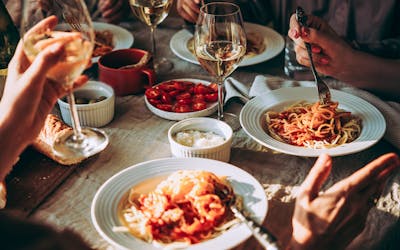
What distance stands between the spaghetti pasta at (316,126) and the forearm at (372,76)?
0.26 m

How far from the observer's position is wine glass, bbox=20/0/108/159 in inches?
43.6

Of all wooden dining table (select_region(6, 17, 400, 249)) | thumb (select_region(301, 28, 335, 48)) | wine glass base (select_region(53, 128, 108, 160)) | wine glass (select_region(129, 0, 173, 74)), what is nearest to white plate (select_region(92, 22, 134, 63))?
wine glass (select_region(129, 0, 173, 74))

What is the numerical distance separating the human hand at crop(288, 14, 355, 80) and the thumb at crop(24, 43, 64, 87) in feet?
3.40

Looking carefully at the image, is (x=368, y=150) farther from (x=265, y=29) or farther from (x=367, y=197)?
(x=265, y=29)

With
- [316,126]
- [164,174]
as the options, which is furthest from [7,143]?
[316,126]

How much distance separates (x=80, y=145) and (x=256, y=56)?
3.52 ft

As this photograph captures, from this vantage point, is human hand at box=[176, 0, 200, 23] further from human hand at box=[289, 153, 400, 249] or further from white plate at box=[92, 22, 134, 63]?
human hand at box=[289, 153, 400, 249]

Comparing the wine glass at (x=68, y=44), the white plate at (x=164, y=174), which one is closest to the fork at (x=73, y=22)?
the wine glass at (x=68, y=44)

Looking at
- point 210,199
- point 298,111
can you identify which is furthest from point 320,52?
point 210,199

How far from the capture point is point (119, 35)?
2334 millimetres

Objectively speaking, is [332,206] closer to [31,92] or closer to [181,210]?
[181,210]

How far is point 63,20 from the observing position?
1.30 meters

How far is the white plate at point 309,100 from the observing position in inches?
59.6

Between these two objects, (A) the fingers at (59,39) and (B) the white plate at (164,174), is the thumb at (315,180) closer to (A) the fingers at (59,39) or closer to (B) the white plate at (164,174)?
(B) the white plate at (164,174)
